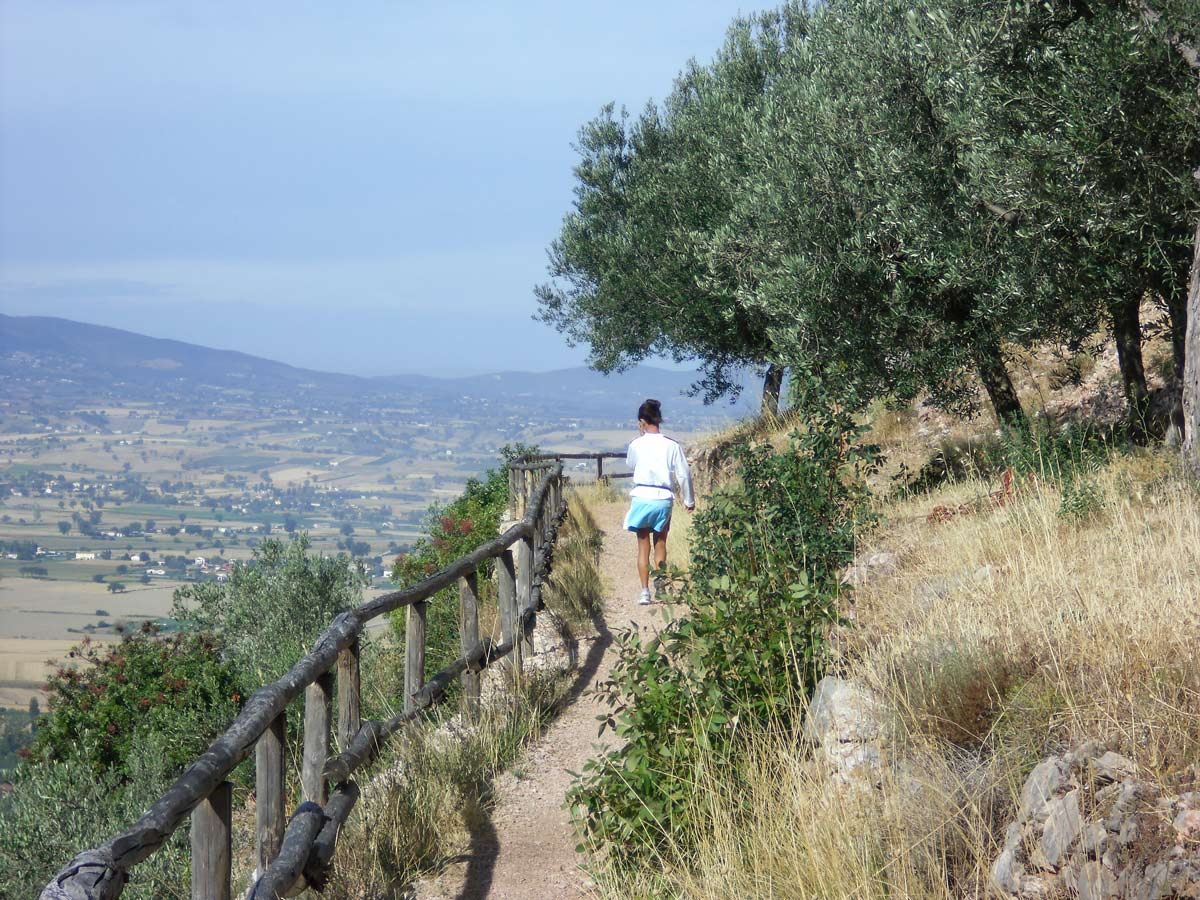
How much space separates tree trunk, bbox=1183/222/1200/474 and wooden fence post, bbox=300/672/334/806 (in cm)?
594

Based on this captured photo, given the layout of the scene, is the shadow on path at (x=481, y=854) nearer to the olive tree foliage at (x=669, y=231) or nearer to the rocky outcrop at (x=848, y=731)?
the rocky outcrop at (x=848, y=731)

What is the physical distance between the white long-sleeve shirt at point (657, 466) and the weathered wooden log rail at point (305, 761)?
171cm

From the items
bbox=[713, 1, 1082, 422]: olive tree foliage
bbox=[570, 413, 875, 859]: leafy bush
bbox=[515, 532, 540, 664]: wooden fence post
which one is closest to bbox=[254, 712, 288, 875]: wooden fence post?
bbox=[570, 413, 875, 859]: leafy bush

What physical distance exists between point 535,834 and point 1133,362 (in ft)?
27.0

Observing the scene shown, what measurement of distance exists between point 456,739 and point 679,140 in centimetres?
1813

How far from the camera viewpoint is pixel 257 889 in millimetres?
3961

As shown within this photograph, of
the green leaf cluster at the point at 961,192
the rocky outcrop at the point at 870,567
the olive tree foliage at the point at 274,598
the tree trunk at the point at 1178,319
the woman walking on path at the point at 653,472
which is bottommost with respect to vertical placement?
the olive tree foliage at the point at 274,598

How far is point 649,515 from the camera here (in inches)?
407

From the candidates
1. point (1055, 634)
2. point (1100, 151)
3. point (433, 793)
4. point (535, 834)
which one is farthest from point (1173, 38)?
point (433, 793)

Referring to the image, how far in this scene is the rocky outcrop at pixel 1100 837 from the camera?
3143 millimetres

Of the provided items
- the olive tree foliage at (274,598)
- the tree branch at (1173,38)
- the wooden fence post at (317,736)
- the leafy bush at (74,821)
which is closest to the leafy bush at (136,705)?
the leafy bush at (74,821)

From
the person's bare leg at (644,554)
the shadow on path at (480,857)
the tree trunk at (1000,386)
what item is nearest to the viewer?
the shadow on path at (480,857)

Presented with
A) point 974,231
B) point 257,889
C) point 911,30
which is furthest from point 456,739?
point 911,30

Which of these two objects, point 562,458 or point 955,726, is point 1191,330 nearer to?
point 955,726
